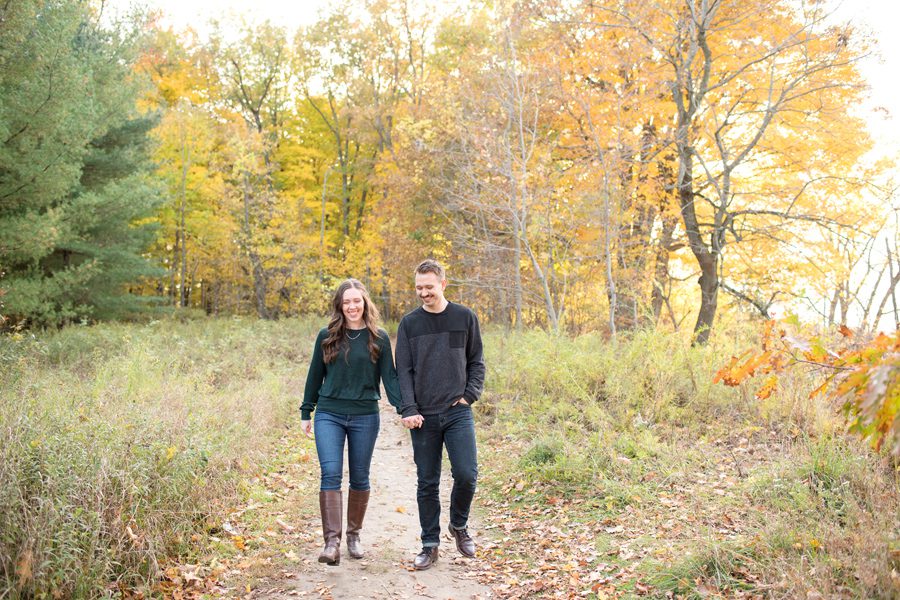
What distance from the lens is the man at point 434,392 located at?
17.0 feet

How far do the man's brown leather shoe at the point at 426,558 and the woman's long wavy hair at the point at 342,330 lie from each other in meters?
1.50

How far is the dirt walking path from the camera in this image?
4.78m

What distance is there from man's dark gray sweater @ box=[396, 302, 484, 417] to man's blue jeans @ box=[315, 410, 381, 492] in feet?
1.14

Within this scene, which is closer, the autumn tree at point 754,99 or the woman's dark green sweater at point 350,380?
the woman's dark green sweater at point 350,380

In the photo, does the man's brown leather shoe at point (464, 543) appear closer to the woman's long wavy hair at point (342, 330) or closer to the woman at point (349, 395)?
the woman at point (349, 395)

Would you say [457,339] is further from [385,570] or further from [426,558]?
[385,570]

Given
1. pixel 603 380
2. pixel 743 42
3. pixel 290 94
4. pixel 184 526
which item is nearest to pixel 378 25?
pixel 290 94

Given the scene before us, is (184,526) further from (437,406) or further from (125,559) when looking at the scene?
(437,406)

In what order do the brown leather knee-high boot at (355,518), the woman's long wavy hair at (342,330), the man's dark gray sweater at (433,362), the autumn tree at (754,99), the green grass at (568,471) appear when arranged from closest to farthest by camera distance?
the green grass at (568,471) → the man's dark gray sweater at (433,362) → the woman's long wavy hair at (342,330) → the brown leather knee-high boot at (355,518) → the autumn tree at (754,99)

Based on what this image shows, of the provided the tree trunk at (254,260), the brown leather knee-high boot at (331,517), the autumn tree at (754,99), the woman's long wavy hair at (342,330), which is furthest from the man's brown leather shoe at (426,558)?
the tree trunk at (254,260)

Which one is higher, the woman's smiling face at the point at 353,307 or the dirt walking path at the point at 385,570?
the woman's smiling face at the point at 353,307

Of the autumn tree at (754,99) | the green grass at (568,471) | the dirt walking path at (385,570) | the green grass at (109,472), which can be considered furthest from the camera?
the autumn tree at (754,99)

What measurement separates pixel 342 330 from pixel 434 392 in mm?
864

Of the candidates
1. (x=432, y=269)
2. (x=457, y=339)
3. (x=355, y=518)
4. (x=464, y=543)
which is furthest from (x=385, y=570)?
(x=432, y=269)
